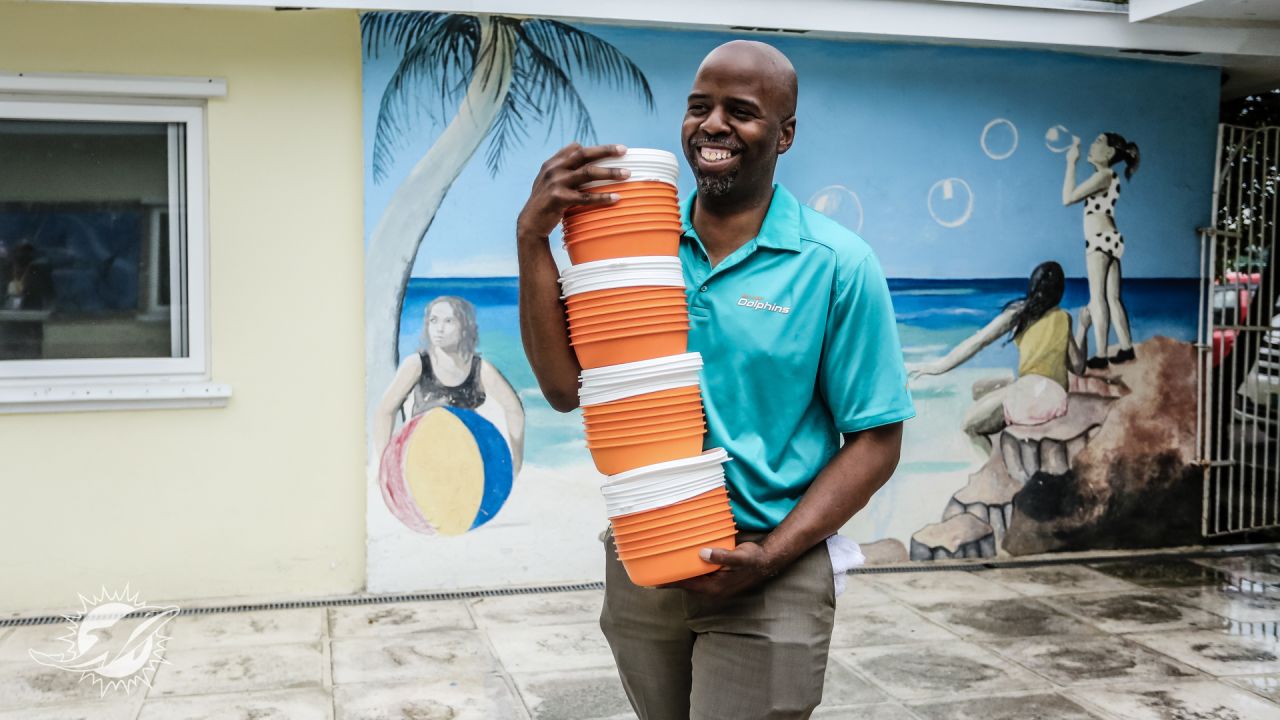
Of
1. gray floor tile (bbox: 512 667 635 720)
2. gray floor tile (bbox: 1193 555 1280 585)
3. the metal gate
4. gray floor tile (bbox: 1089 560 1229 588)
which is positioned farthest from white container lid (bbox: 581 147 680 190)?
the metal gate

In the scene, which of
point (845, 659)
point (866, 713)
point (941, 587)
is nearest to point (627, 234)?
point (866, 713)

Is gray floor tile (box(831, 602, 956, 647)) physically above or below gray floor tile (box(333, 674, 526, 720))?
above

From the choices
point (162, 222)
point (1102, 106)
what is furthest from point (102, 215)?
point (1102, 106)

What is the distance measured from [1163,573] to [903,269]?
2.21 meters

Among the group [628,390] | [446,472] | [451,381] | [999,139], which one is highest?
[999,139]

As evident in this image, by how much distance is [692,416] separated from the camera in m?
2.11

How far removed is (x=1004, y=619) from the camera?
5582 mm

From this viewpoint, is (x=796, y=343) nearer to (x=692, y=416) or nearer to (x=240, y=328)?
(x=692, y=416)

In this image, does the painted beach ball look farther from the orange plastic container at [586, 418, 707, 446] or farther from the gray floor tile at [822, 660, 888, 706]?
the orange plastic container at [586, 418, 707, 446]

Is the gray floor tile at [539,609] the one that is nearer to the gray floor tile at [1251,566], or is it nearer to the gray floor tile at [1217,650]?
the gray floor tile at [1217,650]

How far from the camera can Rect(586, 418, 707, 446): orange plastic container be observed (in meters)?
2.08

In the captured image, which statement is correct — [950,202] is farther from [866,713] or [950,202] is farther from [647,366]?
[647,366]

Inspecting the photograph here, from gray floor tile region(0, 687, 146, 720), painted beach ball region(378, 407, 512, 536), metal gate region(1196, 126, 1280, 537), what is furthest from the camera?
metal gate region(1196, 126, 1280, 537)

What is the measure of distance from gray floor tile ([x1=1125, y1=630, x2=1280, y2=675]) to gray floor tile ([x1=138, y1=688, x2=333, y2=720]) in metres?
3.54
